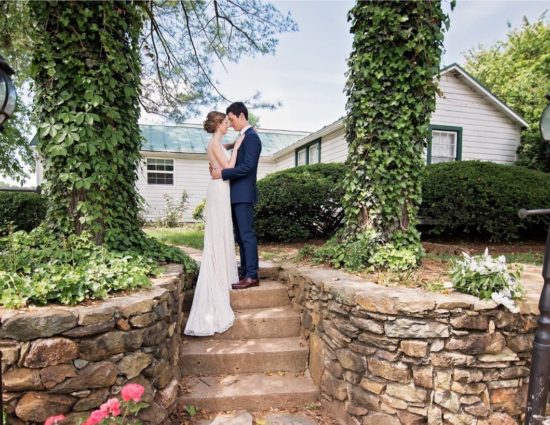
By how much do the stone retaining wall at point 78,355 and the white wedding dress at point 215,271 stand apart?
2.58 feet

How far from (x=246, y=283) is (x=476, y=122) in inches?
343

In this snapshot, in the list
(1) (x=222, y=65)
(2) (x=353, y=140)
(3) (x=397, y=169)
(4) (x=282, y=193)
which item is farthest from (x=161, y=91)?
(3) (x=397, y=169)

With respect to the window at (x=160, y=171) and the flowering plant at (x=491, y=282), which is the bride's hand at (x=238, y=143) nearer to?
the flowering plant at (x=491, y=282)

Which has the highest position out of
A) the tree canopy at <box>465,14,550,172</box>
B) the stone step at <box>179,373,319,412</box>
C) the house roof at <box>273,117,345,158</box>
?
the tree canopy at <box>465,14,550,172</box>

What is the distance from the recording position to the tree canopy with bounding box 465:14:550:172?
374 inches

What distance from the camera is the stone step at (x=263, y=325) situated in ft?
10.4

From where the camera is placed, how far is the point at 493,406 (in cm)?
227

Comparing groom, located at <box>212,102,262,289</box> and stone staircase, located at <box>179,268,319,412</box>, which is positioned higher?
groom, located at <box>212,102,262,289</box>

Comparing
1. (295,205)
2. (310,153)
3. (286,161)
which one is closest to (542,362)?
(295,205)

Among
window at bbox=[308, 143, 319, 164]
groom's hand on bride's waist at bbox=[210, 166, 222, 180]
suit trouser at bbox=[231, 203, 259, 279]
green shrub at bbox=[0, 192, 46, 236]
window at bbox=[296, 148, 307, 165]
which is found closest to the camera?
groom's hand on bride's waist at bbox=[210, 166, 222, 180]

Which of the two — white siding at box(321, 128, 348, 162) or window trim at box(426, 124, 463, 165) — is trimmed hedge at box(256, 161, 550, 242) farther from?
white siding at box(321, 128, 348, 162)

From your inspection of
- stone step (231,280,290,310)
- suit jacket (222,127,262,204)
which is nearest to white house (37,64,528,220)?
suit jacket (222,127,262,204)

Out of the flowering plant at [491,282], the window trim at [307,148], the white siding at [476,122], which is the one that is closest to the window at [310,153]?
the window trim at [307,148]

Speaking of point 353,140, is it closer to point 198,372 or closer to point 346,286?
point 346,286
